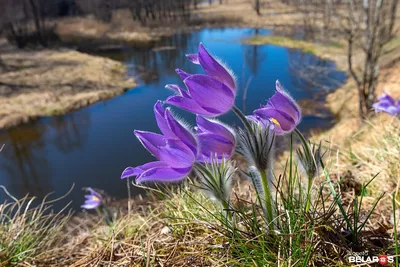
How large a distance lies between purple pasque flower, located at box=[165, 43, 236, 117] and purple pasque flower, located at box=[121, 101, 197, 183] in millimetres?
63

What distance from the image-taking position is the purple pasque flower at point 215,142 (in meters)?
1.05

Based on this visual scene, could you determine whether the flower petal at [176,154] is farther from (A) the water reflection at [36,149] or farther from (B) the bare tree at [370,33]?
(A) the water reflection at [36,149]

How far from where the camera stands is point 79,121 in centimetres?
1224

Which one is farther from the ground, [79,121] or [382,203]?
[382,203]

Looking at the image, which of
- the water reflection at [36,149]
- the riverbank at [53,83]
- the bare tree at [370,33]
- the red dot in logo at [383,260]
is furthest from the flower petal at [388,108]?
the riverbank at [53,83]

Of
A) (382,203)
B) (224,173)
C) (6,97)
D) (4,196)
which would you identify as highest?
(224,173)

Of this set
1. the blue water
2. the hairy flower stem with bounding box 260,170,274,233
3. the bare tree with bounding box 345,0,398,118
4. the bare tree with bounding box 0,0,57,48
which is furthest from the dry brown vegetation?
the bare tree with bounding box 0,0,57,48

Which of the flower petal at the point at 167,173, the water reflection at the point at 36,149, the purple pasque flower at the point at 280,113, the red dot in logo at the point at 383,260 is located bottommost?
the water reflection at the point at 36,149

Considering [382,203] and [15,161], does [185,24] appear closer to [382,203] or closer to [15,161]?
[15,161]

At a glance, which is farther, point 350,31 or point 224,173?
point 350,31

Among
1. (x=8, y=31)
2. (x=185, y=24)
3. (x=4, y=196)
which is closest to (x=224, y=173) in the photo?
(x=4, y=196)

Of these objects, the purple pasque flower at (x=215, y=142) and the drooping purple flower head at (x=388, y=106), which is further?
the drooping purple flower head at (x=388, y=106)

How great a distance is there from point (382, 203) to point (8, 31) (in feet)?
85.0

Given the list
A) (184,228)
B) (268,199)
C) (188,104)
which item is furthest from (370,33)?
(188,104)
